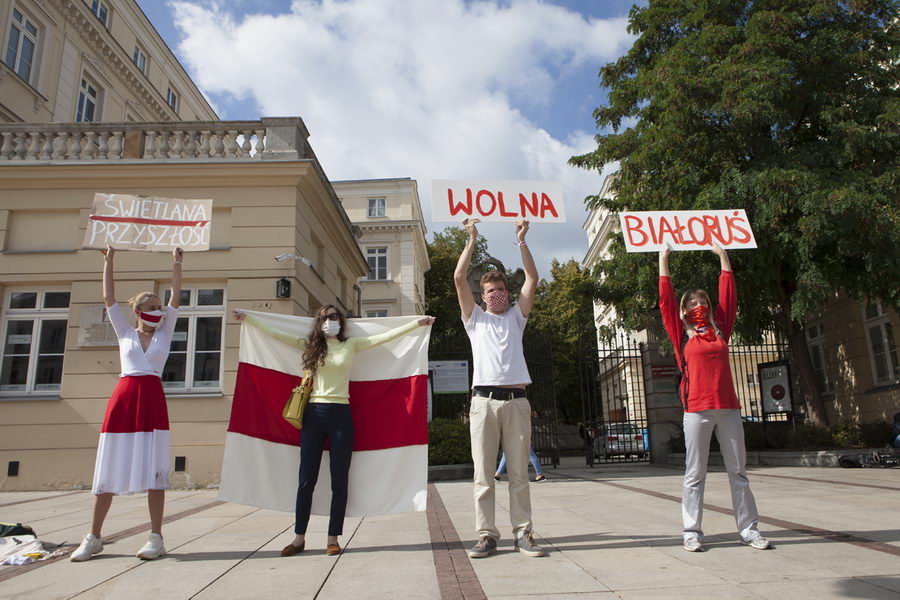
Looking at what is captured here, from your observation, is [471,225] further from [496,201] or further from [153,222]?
[153,222]

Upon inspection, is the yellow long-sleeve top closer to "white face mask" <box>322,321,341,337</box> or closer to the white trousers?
"white face mask" <box>322,321,341,337</box>

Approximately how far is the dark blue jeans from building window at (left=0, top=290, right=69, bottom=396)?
8650 millimetres

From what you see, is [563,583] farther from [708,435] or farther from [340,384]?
[340,384]

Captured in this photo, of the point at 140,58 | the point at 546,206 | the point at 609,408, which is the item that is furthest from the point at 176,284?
the point at 140,58

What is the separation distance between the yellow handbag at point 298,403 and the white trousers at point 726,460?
280cm

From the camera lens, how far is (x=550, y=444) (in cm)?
1534

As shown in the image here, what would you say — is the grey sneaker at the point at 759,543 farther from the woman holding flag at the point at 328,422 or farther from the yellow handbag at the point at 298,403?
the yellow handbag at the point at 298,403

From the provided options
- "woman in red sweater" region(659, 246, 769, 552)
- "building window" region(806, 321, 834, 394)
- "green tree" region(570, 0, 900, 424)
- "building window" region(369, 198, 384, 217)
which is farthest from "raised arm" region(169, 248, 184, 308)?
"building window" region(369, 198, 384, 217)

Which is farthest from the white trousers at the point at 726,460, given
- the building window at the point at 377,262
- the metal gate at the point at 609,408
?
the building window at the point at 377,262

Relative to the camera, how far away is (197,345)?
11.0m

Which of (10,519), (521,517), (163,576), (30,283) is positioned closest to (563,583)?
(521,517)

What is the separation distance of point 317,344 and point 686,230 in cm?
352

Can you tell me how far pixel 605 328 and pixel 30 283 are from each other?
42.0 ft

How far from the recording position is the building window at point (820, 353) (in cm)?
1723
